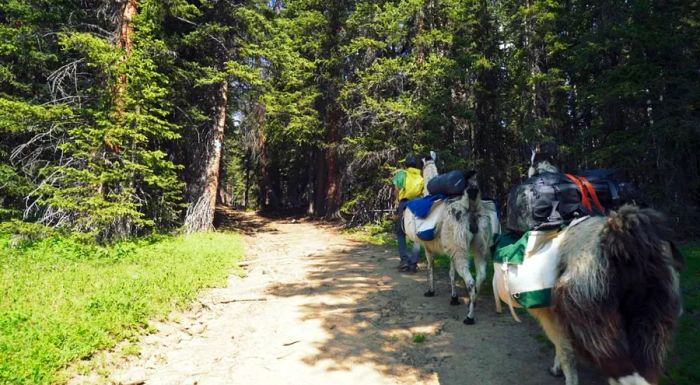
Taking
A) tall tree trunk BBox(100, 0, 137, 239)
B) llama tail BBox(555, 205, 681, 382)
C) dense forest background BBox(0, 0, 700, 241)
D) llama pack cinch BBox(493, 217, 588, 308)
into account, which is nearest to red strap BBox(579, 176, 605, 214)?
llama pack cinch BBox(493, 217, 588, 308)

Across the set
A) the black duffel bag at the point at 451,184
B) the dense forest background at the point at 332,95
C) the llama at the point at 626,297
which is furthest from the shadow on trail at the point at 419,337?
the dense forest background at the point at 332,95

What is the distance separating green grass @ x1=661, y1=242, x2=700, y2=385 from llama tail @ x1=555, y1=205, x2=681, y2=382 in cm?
149

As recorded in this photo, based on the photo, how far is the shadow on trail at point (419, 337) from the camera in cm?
392

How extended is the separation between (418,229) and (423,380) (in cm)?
268

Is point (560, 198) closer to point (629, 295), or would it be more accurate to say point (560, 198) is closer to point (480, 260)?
point (629, 295)

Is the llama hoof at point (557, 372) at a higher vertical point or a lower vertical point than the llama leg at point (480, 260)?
lower

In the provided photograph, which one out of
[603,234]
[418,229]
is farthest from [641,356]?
[418,229]

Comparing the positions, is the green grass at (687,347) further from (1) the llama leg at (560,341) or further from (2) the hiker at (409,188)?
Result: (2) the hiker at (409,188)

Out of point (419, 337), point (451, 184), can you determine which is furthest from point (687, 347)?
point (451, 184)

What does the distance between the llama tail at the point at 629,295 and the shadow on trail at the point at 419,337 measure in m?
1.48

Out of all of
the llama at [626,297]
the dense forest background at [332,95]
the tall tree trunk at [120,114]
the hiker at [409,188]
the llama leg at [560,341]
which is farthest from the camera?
the tall tree trunk at [120,114]

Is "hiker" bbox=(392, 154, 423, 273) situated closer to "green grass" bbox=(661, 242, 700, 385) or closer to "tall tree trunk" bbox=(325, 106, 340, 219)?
"green grass" bbox=(661, 242, 700, 385)

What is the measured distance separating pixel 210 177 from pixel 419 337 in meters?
11.1

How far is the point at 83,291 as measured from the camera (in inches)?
230
